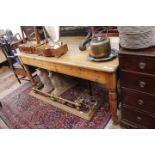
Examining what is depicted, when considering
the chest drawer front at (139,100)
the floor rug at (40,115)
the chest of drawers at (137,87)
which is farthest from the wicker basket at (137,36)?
the floor rug at (40,115)

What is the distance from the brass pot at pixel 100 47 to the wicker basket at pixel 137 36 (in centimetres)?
22

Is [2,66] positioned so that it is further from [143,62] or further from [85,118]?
[143,62]

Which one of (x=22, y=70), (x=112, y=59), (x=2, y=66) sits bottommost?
(x=2, y=66)

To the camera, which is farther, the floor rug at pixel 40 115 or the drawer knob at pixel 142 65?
the floor rug at pixel 40 115

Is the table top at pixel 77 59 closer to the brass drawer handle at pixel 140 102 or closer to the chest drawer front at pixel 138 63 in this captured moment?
the chest drawer front at pixel 138 63

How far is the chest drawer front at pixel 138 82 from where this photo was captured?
1.10 m

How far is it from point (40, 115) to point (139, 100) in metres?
1.17

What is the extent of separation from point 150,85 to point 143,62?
19 centimetres

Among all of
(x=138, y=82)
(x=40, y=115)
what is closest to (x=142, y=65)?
(x=138, y=82)

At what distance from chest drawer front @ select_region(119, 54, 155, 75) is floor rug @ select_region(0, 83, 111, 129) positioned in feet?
2.42

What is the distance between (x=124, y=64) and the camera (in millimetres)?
1135

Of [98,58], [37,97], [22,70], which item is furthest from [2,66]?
[98,58]

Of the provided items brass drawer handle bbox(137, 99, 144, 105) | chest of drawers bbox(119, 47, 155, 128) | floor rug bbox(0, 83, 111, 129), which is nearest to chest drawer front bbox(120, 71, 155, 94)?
chest of drawers bbox(119, 47, 155, 128)

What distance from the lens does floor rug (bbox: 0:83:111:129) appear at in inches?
66.4
